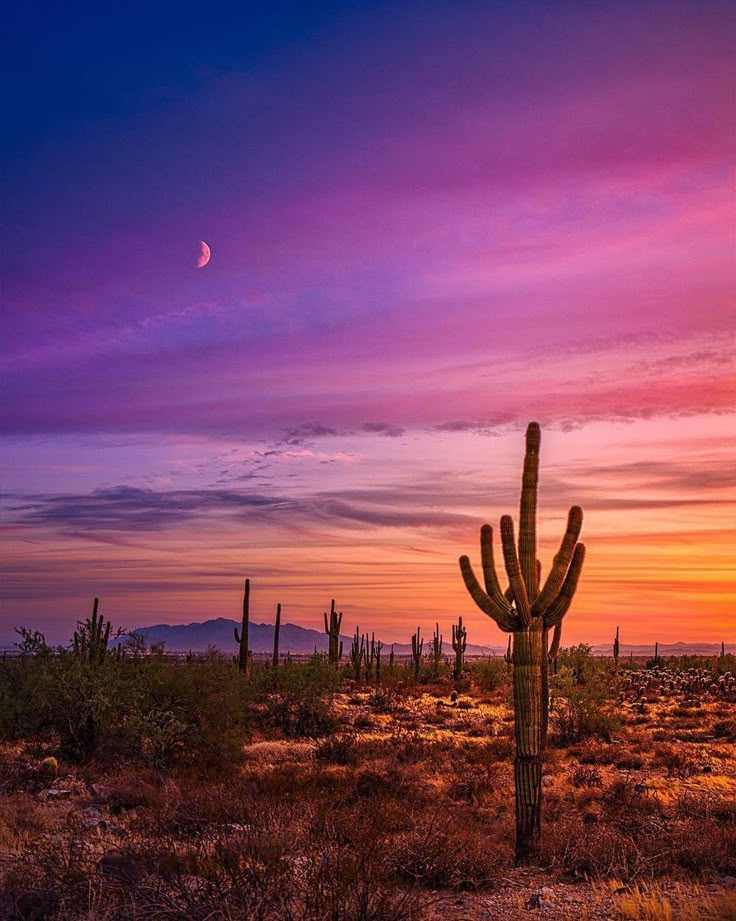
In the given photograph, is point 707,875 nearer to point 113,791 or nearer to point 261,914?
point 261,914

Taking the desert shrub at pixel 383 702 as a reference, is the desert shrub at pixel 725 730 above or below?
above

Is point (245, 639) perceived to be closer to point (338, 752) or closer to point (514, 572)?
point (338, 752)

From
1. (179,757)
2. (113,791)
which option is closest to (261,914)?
(113,791)

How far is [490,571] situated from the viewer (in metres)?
13.2

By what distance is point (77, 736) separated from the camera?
19.7 m

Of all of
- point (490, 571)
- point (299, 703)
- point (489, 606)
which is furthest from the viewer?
point (299, 703)

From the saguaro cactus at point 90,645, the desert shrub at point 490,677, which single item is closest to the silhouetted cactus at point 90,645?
the saguaro cactus at point 90,645

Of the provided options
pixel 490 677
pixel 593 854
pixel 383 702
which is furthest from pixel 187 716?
pixel 490 677

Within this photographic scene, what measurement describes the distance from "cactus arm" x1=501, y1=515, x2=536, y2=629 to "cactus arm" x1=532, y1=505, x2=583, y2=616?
0.74 feet

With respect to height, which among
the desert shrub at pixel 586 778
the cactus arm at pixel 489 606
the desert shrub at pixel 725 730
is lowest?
the desert shrub at pixel 725 730

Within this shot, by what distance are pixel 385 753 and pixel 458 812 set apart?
7.80m

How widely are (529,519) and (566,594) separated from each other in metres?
1.41

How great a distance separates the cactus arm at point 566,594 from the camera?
12.9m

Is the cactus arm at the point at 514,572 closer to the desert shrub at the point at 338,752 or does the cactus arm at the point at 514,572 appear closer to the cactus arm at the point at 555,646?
the cactus arm at the point at 555,646
